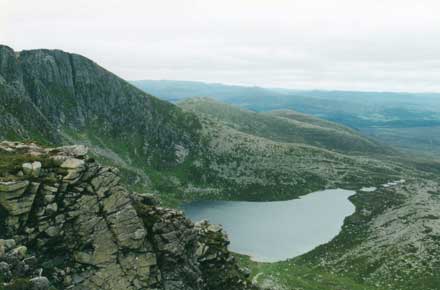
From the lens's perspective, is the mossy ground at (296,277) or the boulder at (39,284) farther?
the mossy ground at (296,277)

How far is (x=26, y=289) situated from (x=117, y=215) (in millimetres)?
13511

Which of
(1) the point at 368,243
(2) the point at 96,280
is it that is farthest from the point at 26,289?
(1) the point at 368,243

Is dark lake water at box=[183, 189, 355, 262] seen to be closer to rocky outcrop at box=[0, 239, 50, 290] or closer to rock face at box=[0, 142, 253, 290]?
rock face at box=[0, 142, 253, 290]

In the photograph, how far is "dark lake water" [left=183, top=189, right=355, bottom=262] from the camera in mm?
136750

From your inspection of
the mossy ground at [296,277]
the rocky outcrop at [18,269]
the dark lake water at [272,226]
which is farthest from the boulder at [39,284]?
the dark lake water at [272,226]

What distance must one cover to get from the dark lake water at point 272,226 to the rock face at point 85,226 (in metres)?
78.6

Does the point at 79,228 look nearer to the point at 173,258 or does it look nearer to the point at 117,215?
the point at 117,215

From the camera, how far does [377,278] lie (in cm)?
11062

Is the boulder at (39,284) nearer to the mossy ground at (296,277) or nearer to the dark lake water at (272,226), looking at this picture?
the mossy ground at (296,277)

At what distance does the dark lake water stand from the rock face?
78633 mm

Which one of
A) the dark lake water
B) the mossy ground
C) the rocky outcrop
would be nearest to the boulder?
the rocky outcrop

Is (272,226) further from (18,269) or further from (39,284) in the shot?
(39,284)

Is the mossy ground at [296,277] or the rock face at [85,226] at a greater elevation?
the rock face at [85,226]

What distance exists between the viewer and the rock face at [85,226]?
42.3m
